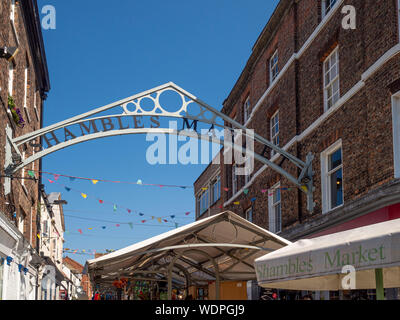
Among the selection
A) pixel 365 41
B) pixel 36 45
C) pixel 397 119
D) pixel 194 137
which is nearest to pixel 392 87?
pixel 397 119

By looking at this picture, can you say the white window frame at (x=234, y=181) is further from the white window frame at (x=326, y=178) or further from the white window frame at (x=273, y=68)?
the white window frame at (x=326, y=178)

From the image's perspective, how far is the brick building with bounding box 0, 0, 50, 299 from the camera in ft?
39.4

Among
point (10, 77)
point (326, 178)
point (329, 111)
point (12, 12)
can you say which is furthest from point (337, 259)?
point (12, 12)

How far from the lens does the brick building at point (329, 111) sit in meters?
10.4

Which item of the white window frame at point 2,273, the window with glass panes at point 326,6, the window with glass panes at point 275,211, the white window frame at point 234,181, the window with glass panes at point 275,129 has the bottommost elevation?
the white window frame at point 2,273

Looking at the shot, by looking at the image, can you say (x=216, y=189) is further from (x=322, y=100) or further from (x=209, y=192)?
(x=322, y=100)

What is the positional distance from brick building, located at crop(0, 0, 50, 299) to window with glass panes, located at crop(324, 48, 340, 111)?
7599 mm

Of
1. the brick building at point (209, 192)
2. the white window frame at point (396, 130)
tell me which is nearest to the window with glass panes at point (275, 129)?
the brick building at point (209, 192)

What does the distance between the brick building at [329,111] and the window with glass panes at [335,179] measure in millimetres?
25

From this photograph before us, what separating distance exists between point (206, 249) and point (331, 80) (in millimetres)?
5968

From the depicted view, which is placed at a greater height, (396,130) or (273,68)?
(273,68)

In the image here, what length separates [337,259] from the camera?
4.99 m
